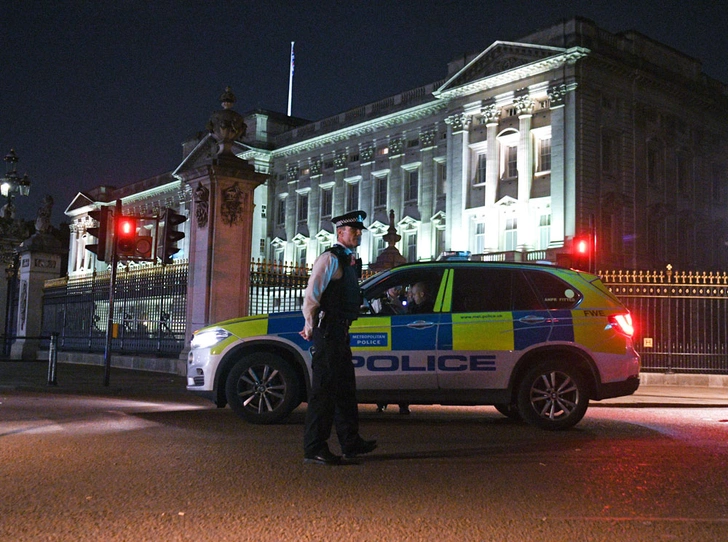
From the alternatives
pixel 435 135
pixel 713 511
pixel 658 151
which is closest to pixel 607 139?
pixel 658 151

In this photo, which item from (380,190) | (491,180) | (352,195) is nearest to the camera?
(491,180)

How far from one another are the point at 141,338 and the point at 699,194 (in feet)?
140

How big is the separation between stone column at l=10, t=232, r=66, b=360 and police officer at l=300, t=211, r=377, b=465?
18.5 m

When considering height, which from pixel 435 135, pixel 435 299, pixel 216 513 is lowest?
pixel 216 513

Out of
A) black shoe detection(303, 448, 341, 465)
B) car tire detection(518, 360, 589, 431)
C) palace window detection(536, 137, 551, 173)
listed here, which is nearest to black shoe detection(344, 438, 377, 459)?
black shoe detection(303, 448, 341, 465)

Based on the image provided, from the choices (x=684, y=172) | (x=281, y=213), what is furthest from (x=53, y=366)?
(x=281, y=213)

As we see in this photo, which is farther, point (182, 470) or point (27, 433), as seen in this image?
point (27, 433)

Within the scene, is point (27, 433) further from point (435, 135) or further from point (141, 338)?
point (435, 135)

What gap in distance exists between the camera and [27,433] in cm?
775

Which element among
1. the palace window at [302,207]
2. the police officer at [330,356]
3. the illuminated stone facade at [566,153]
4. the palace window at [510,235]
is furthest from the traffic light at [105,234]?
the palace window at [302,207]

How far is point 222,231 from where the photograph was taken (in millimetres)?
16094

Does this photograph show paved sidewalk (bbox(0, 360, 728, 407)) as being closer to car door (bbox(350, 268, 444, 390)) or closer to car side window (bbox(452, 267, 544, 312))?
car side window (bbox(452, 267, 544, 312))

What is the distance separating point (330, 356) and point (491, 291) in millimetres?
3130

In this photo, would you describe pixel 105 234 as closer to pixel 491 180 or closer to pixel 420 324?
pixel 420 324
